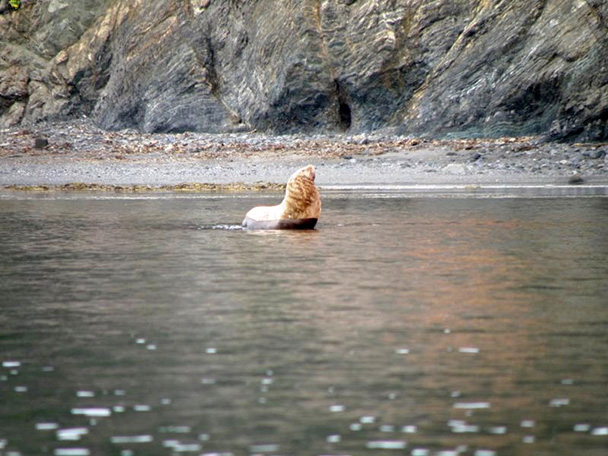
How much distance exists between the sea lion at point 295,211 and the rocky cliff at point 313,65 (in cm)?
1814

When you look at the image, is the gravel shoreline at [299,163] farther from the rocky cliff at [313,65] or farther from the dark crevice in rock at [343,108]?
the dark crevice in rock at [343,108]

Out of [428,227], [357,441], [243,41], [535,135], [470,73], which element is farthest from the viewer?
[243,41]

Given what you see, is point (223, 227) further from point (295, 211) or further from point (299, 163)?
point (299, 163)

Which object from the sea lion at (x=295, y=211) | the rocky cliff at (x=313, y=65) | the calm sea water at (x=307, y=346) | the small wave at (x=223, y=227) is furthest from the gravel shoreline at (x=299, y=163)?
the calm sea water at (x=307, y=346)

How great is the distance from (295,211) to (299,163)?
51.8ft

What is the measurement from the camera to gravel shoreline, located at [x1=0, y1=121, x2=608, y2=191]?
2899 centimetres

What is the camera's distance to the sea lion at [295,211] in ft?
53.1

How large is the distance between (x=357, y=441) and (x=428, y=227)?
11.2 m

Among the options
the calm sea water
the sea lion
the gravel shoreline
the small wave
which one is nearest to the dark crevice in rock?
the gravel shoreline

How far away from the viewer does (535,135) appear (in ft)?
114

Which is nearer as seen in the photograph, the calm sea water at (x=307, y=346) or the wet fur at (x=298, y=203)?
the calm sea water at (x=307, y=346)

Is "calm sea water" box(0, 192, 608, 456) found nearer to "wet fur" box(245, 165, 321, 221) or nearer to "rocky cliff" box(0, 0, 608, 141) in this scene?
"wet fur" box(245, 165, 321, 221)

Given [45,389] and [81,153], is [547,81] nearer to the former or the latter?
[81,153]

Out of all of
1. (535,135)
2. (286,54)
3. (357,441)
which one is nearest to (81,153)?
(286,54)
